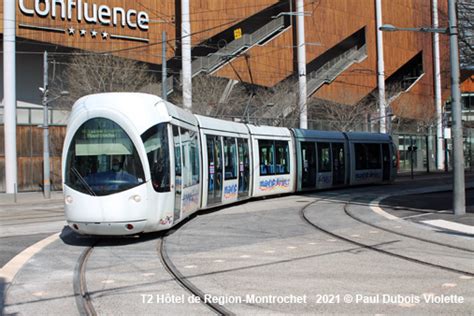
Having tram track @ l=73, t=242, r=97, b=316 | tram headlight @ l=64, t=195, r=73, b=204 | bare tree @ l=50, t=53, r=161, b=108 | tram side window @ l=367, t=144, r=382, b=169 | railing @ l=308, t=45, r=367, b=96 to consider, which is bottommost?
tram track @ l=73, t=242, r=97, b=316

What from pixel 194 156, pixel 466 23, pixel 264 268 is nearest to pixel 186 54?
pixel 466 23

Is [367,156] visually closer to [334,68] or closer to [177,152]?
[177,152]

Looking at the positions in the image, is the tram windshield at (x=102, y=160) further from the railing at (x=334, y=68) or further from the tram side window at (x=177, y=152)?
the railing at (x=334, y=68)

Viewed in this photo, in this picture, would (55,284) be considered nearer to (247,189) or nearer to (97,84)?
(247,189)

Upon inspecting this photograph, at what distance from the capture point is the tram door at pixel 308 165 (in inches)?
925

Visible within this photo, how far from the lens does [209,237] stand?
11805mm

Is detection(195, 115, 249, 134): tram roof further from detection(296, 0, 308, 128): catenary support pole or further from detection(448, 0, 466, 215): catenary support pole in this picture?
detection(296, 0, 308, 128): catenary support pole

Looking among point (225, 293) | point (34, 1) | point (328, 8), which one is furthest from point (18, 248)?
point (328, 8)

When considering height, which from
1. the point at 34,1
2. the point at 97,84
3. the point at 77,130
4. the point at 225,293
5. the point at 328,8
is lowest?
the point at 225,293

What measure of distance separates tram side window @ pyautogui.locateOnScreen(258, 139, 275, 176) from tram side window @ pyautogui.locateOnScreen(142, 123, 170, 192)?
9.39m

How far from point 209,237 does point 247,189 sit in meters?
7.74

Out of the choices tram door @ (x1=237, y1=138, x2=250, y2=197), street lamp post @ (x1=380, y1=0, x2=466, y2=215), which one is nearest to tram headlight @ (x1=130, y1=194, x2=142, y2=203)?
tram door @ (x1=237, y1=138, x2=250, y2=197)

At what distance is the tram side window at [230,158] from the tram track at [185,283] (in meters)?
6.97

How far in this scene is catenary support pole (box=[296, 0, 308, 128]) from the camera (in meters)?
44.9
